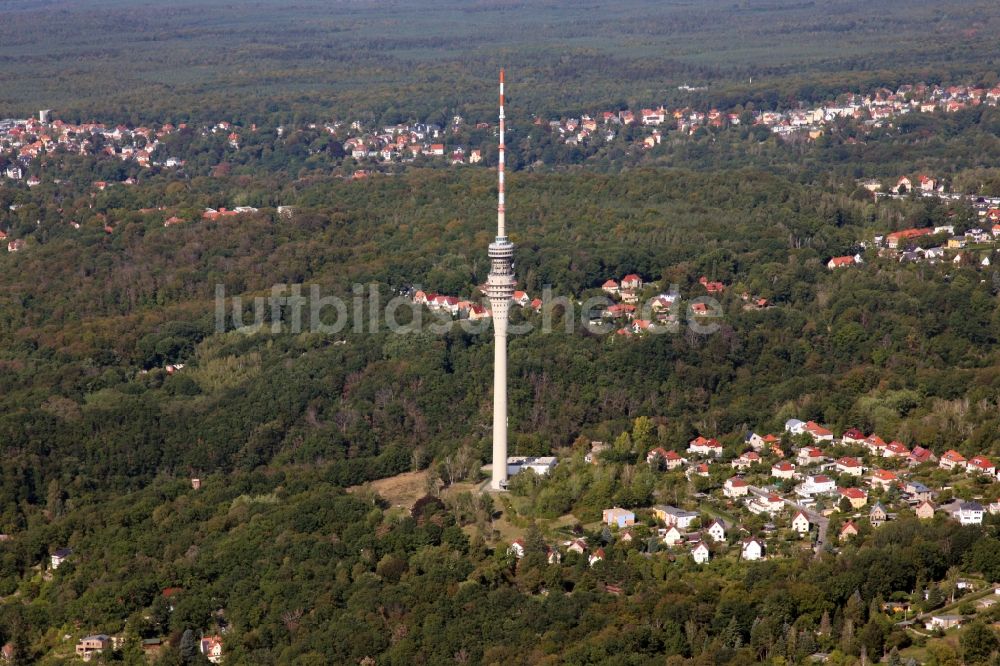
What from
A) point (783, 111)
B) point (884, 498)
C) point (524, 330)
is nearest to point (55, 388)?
point (524, 330)

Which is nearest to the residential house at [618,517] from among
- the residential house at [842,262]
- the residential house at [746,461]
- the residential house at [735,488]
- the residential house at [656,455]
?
the residential house at [735,488]

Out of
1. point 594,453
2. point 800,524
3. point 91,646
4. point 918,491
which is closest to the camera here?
point 91,646

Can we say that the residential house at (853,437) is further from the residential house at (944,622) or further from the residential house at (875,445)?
the residential house at (944,622)

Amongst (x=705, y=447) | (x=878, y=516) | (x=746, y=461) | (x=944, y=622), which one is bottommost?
(x=705, y=447)

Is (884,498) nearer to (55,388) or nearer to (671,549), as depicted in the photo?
(671,549)

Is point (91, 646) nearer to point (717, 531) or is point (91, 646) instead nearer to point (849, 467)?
point (717, 531)

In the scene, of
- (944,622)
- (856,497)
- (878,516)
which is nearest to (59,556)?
(856,497)

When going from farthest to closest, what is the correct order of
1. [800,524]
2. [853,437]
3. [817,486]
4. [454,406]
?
[454,406], [853,437], [817,486], [800,524]

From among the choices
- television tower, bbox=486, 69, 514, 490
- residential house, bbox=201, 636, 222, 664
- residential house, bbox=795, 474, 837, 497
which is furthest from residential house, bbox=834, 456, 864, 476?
residential house, bbox=201, 636, 222, 664
